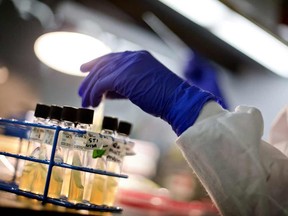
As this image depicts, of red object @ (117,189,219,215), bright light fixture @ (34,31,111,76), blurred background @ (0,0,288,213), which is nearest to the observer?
red object @ (117,189,219,215)

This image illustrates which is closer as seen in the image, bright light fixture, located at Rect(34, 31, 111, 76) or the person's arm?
the person's arm

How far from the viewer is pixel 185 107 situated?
103cm

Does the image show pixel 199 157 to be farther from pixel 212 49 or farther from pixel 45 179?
pixel 212 49

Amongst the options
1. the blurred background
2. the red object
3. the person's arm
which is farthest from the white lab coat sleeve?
the blurred background

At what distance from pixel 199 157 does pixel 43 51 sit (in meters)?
1.23

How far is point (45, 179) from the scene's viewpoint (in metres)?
0.94

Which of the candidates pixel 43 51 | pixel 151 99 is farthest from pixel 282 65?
pixel 151 99

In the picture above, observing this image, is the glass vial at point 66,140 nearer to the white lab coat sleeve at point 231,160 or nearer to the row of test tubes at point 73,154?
the row of test tubes at point 73,154

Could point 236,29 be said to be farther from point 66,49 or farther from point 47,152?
point 47,152

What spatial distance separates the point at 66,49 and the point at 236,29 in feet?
3.95

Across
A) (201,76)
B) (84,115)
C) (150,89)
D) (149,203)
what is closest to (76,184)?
(84,115)

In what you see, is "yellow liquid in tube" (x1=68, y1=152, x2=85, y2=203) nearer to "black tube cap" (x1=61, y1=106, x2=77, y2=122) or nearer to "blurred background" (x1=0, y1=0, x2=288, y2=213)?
"black tube cap" (x1=61, y1=106, x2=77, y2=122)

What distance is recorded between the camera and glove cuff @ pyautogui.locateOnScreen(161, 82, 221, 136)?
103cm

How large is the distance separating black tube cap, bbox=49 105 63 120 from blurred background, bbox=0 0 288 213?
0.82 meters
